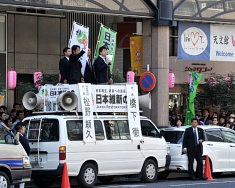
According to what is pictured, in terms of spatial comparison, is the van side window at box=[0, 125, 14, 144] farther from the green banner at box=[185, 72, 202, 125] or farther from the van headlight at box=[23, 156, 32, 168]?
the green banner at box=[185, 72, 202, 125]

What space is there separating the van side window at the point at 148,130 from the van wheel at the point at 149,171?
762mm

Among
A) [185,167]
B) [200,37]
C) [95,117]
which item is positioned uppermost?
[200,37]

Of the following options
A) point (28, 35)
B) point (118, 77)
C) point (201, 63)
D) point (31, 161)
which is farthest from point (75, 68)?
point (201, 63)

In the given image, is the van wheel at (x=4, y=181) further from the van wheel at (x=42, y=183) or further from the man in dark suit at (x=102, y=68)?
the man in dark suit at (x=102, y=68)

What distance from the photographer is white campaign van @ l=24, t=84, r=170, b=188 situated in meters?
17.6

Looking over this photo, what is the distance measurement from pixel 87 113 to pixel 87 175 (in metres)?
1.58

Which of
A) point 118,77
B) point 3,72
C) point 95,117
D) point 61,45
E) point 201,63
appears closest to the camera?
point 95,117

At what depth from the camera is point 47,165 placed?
17641 mm

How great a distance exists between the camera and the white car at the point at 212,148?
21312mm

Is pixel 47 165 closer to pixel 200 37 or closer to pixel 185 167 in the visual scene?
pixel 185 167

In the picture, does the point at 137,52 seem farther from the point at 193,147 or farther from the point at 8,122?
the point at 8,122

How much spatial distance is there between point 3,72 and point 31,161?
38.2ft

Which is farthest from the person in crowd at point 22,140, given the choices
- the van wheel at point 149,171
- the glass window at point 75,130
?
the van wheel at point 149,171

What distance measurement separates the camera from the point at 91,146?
59.9ft
